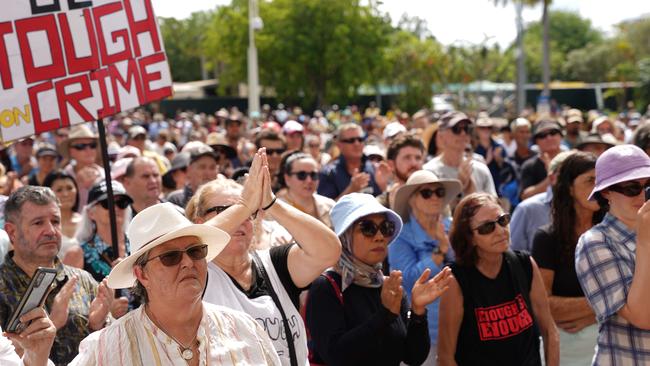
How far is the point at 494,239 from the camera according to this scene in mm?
4715

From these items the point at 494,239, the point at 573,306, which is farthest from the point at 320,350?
the point at 573,306

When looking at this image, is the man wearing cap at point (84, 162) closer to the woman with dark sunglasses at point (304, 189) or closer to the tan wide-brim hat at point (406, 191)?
the woman with dark sunglasses at point (304, 189)

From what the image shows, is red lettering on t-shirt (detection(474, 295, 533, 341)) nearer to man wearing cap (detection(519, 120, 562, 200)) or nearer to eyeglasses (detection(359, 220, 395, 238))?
eyeglasses (detection(359, 220, 395, 238))

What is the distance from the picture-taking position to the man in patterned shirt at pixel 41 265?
4.29 meters

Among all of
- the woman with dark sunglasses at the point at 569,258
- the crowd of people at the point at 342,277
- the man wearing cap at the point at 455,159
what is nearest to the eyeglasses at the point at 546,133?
the man wearing cap at the point at 455,159

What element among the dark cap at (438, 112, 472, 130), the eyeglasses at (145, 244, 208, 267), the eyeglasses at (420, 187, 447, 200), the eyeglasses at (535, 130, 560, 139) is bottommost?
the eyeglasses at (535, 130, 560, 139)

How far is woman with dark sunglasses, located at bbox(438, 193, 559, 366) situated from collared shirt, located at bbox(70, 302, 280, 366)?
1.64 metres

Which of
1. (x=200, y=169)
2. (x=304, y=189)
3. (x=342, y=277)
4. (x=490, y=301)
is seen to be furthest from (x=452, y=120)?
(x=342, y=277)

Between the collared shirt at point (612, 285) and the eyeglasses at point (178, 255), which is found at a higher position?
the eyeglasses at point (178, 255)

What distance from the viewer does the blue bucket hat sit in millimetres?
4543

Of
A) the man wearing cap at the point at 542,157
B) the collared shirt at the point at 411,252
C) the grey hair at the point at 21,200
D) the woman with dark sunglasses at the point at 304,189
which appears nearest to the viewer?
the grey hair at the point at 21,200

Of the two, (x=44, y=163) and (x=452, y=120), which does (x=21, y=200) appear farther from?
(x=44, y=163)

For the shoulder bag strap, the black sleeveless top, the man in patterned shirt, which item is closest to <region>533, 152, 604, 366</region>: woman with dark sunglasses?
the black sleeveless top

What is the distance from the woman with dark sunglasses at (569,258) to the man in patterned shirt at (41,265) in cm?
263
